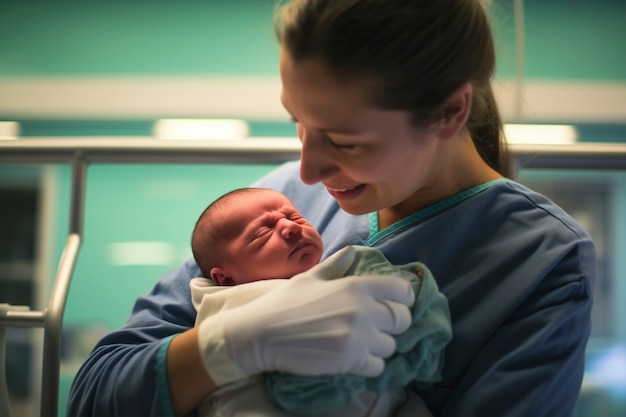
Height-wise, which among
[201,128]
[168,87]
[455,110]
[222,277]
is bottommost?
[201,128]

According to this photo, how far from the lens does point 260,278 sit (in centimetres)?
103

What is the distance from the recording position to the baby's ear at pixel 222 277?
3.44 ft

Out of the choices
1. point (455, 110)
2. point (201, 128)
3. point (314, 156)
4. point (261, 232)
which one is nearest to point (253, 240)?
point (261, 232)

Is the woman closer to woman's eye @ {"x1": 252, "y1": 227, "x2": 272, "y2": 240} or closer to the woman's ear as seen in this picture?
the woman's ear

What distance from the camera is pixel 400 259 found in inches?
39.9

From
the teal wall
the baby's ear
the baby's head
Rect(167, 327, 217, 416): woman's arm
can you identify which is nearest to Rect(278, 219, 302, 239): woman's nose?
the baby's head

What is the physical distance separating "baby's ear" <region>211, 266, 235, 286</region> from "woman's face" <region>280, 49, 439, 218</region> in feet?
0.70

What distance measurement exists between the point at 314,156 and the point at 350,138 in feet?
0.18

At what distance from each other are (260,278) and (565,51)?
3709 millimetres

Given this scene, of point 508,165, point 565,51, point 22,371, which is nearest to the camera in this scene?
point 508,165

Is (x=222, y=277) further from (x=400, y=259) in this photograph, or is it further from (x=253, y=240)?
(x=400, y=259)

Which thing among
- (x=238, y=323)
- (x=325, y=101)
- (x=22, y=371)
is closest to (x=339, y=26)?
(x=325, y=101)

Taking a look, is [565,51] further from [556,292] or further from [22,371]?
[22,371]

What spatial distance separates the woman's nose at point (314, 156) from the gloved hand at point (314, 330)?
0.48 feet
